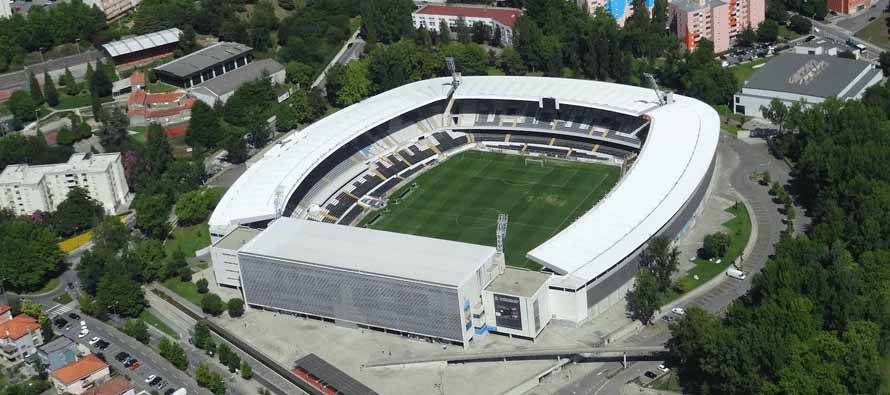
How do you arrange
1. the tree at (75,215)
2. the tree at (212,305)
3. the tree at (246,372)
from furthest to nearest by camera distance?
the tree at (75,215), the tree at (212,305), the tree at (246,372)

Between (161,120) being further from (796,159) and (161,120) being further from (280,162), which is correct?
(796,159)

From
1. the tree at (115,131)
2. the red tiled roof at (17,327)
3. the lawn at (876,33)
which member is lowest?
the red tiled roof at (17,327)

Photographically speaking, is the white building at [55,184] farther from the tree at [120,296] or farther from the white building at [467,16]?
the white building at [467,16]

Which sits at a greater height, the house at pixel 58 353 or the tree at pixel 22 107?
the tree at pixel 22 107

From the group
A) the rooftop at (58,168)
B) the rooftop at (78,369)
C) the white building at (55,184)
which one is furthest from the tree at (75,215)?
the rooftop at (78,369)

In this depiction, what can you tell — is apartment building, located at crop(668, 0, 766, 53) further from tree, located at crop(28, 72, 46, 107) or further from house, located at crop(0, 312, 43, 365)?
house, located at crop(0, 312, 43, 365)

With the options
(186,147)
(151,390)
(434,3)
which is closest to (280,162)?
(186,147)

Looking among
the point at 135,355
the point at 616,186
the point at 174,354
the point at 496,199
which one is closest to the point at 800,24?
the point at 496,199
